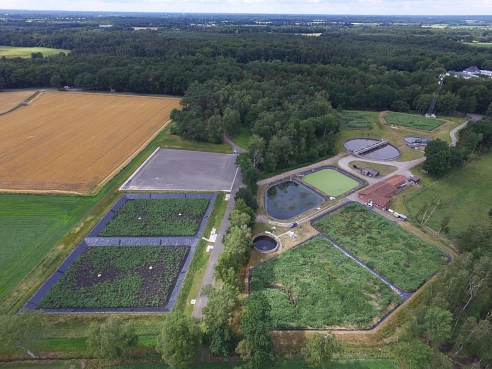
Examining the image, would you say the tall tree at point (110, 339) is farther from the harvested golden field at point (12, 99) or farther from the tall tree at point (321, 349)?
the harvested golden field at point (12, 99)

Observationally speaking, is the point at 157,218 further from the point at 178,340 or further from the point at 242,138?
the point at 242,138

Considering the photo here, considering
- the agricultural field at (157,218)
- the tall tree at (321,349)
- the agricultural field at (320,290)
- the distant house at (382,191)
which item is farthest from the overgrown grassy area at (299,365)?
the distant house at (382,191)

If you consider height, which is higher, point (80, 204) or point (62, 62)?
point (62, 62)

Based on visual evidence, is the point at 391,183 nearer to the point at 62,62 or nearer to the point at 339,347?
the point at 339,347

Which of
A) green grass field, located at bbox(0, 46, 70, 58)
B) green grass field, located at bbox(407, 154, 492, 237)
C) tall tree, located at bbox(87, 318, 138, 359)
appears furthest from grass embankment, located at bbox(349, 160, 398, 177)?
green grass field, located at bbox(0, 46, 70, 58)

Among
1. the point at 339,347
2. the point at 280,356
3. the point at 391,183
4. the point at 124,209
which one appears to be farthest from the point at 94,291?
the point at 391,183

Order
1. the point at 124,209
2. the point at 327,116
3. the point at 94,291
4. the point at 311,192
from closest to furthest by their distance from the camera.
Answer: the point at 94,291 → the point at 124,209 → the point at 311,192 → the point at 327,116
